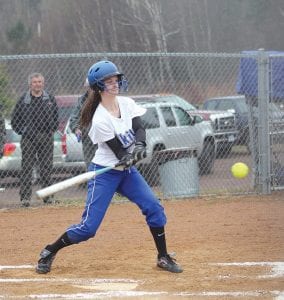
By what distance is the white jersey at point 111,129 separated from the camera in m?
6.58

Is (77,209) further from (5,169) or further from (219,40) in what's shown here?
(219,40)

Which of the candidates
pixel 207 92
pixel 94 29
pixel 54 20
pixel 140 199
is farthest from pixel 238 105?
pixel 54 20

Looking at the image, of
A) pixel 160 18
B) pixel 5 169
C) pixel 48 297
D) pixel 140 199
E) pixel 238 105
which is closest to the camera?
pixel 48 297

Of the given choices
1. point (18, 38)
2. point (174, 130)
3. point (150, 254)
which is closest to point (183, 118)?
point (174, 130)

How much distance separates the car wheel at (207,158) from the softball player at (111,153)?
6.72 metres

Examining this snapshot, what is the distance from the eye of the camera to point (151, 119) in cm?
1446

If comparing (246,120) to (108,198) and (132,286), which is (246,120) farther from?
(132,286)

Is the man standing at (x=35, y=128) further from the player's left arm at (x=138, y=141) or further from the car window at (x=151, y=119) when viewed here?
the player's left arm at (x=138, y=141)

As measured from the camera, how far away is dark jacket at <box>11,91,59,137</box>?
11164 millimetres

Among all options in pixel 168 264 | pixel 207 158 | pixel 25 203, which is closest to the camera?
pixel 168 264

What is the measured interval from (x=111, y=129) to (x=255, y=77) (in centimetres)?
587

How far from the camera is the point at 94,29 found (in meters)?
35.9

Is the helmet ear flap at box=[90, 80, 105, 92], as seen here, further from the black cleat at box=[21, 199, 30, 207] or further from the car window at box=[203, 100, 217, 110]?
the car window at box=[203, 100, 217, 110]

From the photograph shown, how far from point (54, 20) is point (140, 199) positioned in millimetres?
32195
